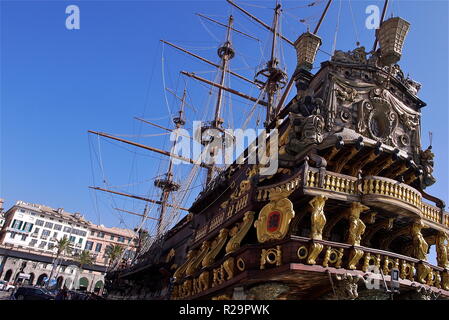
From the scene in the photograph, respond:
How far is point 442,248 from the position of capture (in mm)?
15734

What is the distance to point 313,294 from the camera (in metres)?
14.0

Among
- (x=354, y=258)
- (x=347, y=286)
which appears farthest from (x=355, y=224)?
(x=347, y=286)

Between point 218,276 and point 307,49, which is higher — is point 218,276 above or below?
below

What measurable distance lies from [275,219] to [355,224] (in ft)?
8.91

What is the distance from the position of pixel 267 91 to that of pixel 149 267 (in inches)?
645

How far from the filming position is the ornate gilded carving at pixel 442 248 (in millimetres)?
15445

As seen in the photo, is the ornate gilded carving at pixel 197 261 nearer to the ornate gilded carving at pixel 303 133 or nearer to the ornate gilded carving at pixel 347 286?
the ornate gilded carving at pixel 303 133

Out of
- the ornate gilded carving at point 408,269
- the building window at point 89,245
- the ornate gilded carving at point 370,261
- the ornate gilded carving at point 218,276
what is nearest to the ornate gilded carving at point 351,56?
the ornate gilded carving at point 370,261

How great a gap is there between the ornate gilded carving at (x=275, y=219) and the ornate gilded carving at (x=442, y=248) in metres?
7.02

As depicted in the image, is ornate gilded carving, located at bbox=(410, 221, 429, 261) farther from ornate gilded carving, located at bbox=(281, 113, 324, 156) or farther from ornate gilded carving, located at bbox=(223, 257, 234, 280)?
ornate gilded carving, located at bbox=(223, 257, 234, 280)

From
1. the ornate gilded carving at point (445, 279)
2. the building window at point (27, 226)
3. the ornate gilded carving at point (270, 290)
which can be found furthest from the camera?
the building window at point (27, 226)

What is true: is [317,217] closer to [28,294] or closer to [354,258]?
[354,258]
